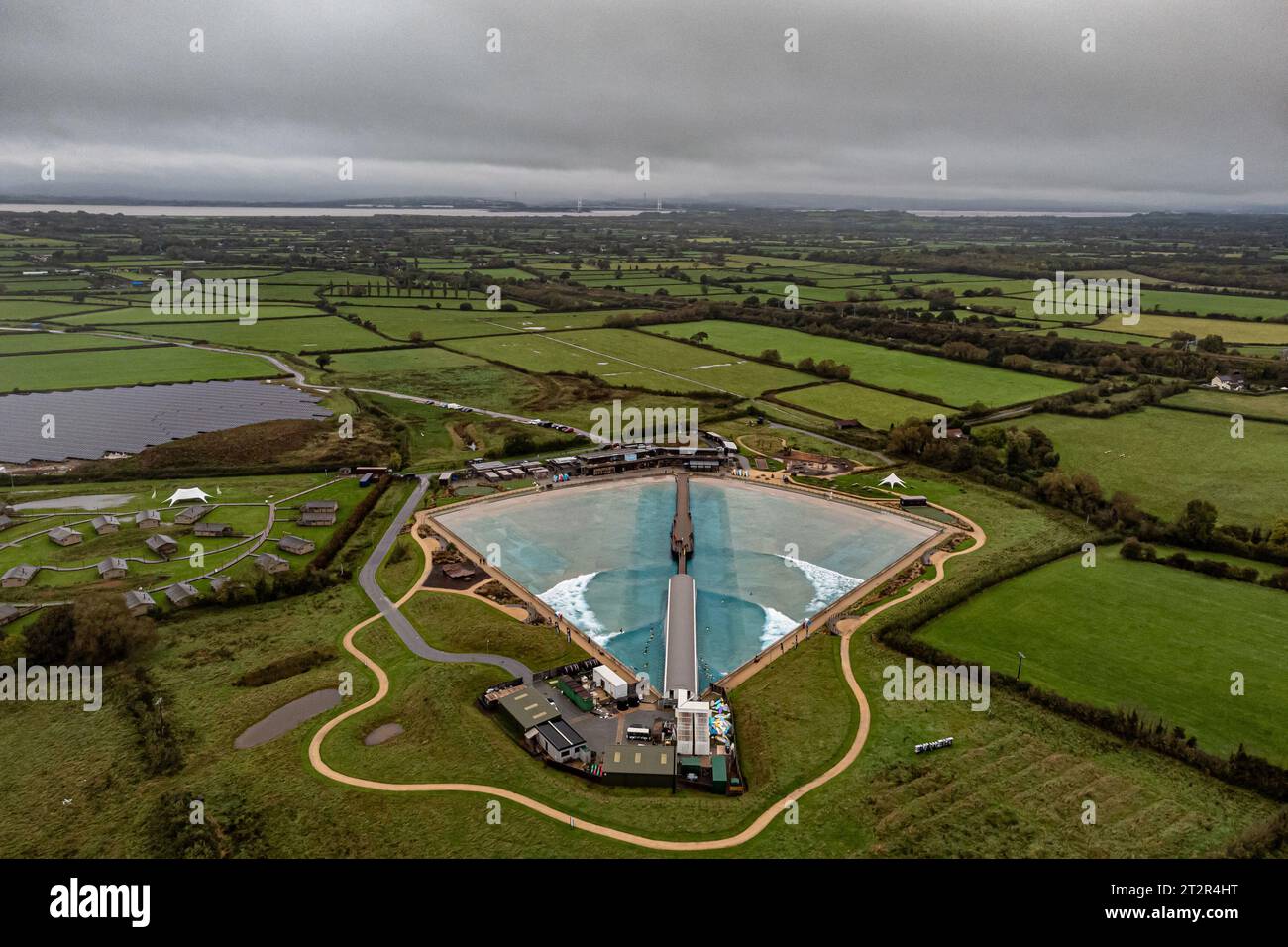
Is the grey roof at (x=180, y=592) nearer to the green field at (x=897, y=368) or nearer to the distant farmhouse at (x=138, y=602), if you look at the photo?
the distant farmhouse at (x=138, y=602)

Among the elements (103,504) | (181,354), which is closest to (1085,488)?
(103,504)

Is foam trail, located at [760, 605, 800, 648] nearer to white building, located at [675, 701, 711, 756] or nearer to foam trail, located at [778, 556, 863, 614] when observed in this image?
foam trail, located at [778, 556, 863, 614]

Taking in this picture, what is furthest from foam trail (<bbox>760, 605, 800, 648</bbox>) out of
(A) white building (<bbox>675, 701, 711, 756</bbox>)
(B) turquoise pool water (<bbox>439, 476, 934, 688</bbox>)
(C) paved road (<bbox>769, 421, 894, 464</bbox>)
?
(C) paved road (<bbox>769, 421, 894, 464</bbox>)

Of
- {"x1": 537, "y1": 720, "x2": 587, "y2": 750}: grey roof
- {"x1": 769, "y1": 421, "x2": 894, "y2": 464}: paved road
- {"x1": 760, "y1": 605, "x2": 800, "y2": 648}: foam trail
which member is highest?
{"x1": 769, "y1": 421, "x2": 894, "y2": 464}: paved road

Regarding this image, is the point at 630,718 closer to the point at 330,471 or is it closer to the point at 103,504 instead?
the point at 330,471

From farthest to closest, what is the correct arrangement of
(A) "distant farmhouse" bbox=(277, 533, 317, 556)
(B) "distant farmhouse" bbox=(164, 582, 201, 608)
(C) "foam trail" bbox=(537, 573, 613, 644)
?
(A) "distant farmhouse" bbox=(277, 533, 317, 556) < (B) "distant farmhouse" bbox=(164, 582, 201, 608) < (C) "foam trail" bbox=(537, 573, 613, 644)

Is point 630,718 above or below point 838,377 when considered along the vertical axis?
below

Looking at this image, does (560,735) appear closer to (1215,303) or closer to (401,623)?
(401,623)

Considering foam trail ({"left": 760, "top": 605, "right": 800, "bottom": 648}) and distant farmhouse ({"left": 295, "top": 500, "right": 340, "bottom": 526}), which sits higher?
distant farmhouse ({"left": 295, "top": 500, "right": 340, "bottom": 526})
